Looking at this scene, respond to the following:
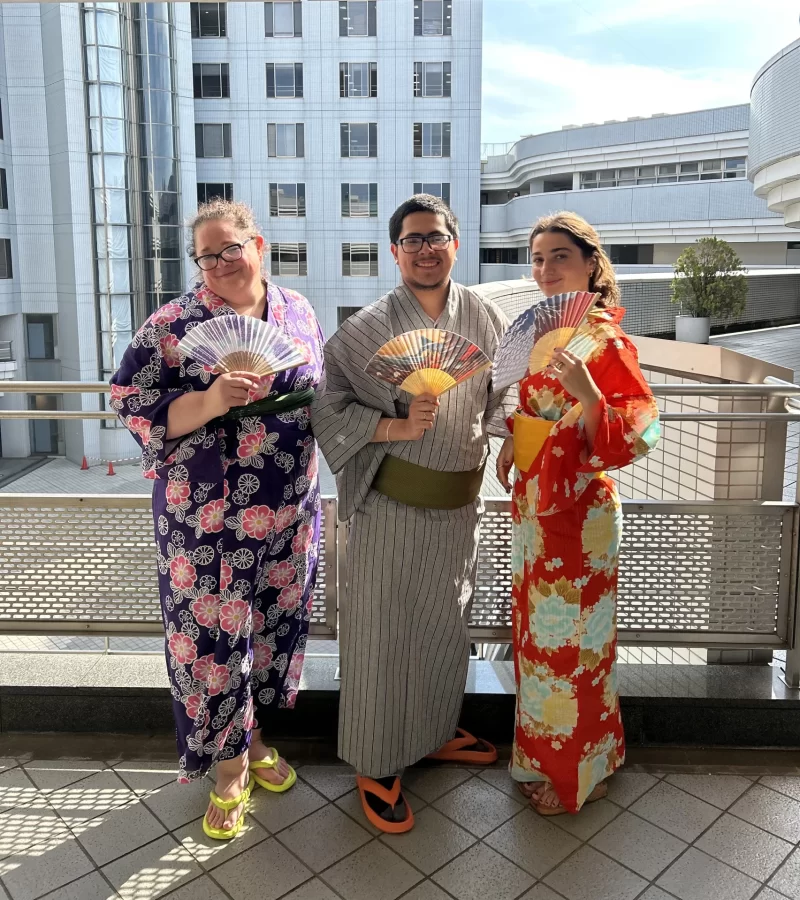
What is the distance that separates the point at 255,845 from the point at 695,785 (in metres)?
1.01

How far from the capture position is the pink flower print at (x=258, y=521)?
1717 millimetres

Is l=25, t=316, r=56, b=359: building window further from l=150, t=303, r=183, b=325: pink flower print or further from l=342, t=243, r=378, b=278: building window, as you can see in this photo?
l=150, t=303, r=183, b=325: pink flower print

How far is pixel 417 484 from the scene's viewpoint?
1753mm

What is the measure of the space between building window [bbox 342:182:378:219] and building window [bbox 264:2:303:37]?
340 cm

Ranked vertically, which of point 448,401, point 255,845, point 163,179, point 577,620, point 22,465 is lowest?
point 22,465

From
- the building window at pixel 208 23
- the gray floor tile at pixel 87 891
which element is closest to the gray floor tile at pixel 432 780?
the gray floor tile at pixel 87 891

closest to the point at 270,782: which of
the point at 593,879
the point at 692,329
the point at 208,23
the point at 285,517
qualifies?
the point at 285,517

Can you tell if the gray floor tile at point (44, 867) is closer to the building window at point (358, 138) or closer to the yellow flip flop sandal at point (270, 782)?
the yellow flip flop sandal at point (270, 782)

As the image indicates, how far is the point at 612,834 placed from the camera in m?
1.74

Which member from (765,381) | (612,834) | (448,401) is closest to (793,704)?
(612,834)

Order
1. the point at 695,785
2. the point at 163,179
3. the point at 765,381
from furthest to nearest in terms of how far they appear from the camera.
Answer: the point at 163,179 < the point at 765,381 < the point at 695,785

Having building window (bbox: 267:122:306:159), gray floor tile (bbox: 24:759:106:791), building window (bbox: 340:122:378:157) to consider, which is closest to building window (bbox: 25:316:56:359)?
building window (bbox: 267:122:306:159)

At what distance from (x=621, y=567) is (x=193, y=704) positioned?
44.6 inches

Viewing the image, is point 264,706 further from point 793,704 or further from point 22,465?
point 22,465
